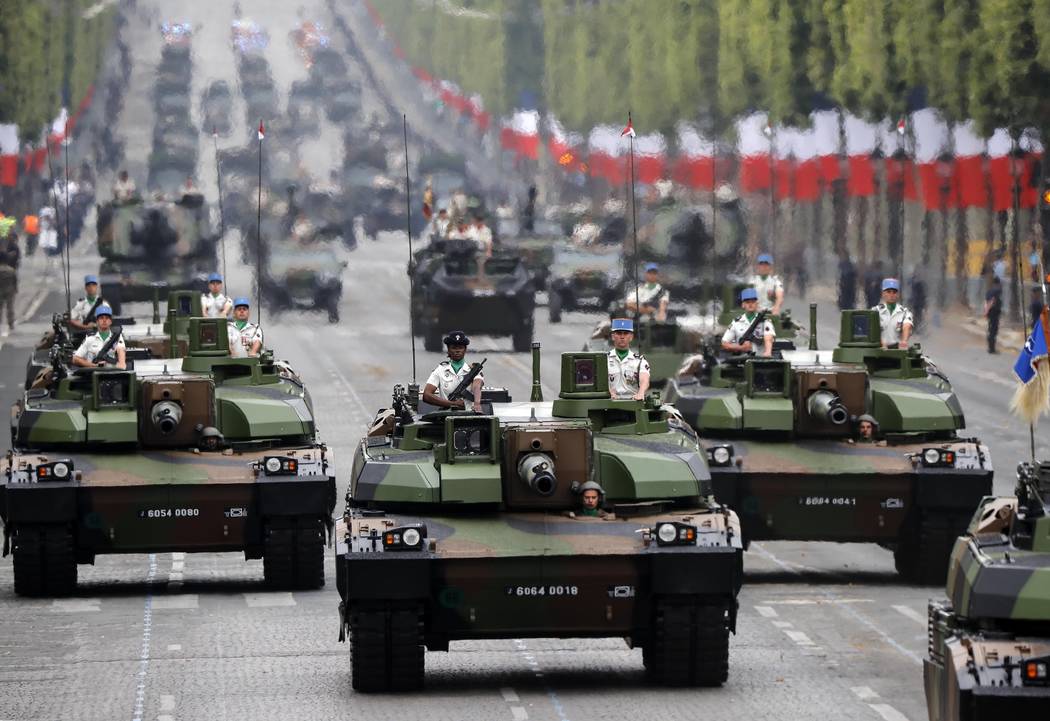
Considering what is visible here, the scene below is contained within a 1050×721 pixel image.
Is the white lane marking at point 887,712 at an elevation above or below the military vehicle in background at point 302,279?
below

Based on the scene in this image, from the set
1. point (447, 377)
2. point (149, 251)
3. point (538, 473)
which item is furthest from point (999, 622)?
point (149, 251)

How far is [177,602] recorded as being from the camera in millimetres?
26688

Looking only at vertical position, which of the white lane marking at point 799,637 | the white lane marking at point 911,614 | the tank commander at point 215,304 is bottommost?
the white lane marking at point 911,614

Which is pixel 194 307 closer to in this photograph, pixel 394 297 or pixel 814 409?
pixel 814 409

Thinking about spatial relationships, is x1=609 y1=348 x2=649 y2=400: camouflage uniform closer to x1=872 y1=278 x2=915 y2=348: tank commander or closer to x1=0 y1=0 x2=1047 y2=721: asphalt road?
x1=0 y1=0 x2=1047 y2=721: asphalt road

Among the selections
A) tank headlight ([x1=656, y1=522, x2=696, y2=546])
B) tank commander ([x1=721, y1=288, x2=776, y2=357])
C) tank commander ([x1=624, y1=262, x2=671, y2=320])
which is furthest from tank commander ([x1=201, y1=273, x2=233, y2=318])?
tank headlight ([x1=656, y1=522, x2=696, y2=546])

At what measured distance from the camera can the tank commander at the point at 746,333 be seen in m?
32.0

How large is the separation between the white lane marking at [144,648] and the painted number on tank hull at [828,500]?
231 inches

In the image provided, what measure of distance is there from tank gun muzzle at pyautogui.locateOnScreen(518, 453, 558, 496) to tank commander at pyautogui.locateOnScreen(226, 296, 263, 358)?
11.5 metres

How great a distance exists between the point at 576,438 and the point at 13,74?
6491 cm

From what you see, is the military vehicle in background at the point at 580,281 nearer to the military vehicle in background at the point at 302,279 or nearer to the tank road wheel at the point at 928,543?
the military vehicle in background at the point at 302,279

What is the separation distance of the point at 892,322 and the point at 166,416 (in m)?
8.91

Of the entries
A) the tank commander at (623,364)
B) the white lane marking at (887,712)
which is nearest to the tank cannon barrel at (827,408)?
the tank commander at (623,364)

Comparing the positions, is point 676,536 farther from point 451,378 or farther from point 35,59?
point 35,59
